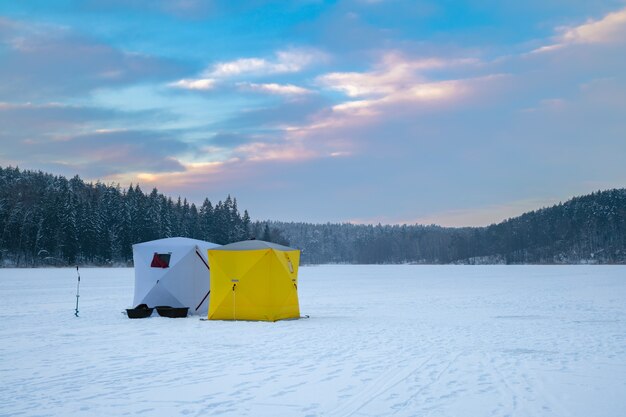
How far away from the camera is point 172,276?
69.9 feet

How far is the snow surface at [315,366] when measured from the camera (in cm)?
785

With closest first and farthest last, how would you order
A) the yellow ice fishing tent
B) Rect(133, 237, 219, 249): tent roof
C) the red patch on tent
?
the yellow ice fishing tent
the red patch on tent
Rect(133, 237, 219, 249): tent roof

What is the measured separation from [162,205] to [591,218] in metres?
145

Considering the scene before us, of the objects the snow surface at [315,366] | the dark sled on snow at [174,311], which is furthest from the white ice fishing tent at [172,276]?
the snow surface at [315,366]

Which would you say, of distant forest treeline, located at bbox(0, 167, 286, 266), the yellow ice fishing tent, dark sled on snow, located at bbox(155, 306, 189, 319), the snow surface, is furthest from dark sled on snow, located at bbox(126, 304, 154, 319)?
distant forest treeline, located at bbox(0, 167, 286, 266)

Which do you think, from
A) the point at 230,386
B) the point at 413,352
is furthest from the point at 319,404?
the point at 413,352

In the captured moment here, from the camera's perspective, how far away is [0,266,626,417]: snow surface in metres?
7.85

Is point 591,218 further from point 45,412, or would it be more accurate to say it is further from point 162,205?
point 45,412

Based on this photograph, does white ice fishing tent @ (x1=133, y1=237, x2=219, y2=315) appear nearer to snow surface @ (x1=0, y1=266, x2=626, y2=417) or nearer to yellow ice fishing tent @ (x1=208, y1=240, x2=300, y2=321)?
snow surface @ (x1=0, y1=266, x2=626, y2=417)

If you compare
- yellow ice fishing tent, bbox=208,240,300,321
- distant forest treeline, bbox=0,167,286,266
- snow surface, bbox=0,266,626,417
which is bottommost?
snow surface, bbox=0,266,626,417

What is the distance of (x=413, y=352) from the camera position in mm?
12414

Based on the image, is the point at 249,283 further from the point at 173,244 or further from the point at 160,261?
the point at 173,244

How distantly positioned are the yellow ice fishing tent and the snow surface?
2.24 ft

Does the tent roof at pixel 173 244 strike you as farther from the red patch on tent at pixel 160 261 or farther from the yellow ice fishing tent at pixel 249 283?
the yellow ice fishing tent at pixel 249 283
